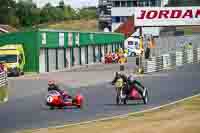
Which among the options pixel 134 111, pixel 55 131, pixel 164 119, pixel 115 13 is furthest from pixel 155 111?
pixel 115 13

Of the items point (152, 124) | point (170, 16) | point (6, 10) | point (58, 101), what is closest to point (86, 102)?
point (58, 101)

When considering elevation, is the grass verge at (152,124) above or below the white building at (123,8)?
above

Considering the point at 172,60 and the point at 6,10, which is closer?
the point at 172,60

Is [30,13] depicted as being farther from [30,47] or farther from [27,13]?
[30,47]

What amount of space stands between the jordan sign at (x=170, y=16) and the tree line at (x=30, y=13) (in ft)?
233

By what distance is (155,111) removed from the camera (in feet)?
A: 71.5

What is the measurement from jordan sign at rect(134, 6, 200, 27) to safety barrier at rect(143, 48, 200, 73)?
232 cm

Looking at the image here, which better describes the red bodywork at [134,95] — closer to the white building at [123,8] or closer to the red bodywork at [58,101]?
the red bodywork at [58,101]

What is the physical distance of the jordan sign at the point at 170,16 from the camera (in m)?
51.9

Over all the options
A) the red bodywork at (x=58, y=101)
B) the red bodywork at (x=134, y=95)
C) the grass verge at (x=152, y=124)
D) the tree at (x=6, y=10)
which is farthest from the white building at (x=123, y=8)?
the grass verge at (x=152, y=124)

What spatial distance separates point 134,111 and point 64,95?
3385mm

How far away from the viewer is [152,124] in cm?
1733

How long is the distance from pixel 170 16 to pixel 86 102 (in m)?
27.5

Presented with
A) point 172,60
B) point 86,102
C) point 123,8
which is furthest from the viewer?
point 123,8
